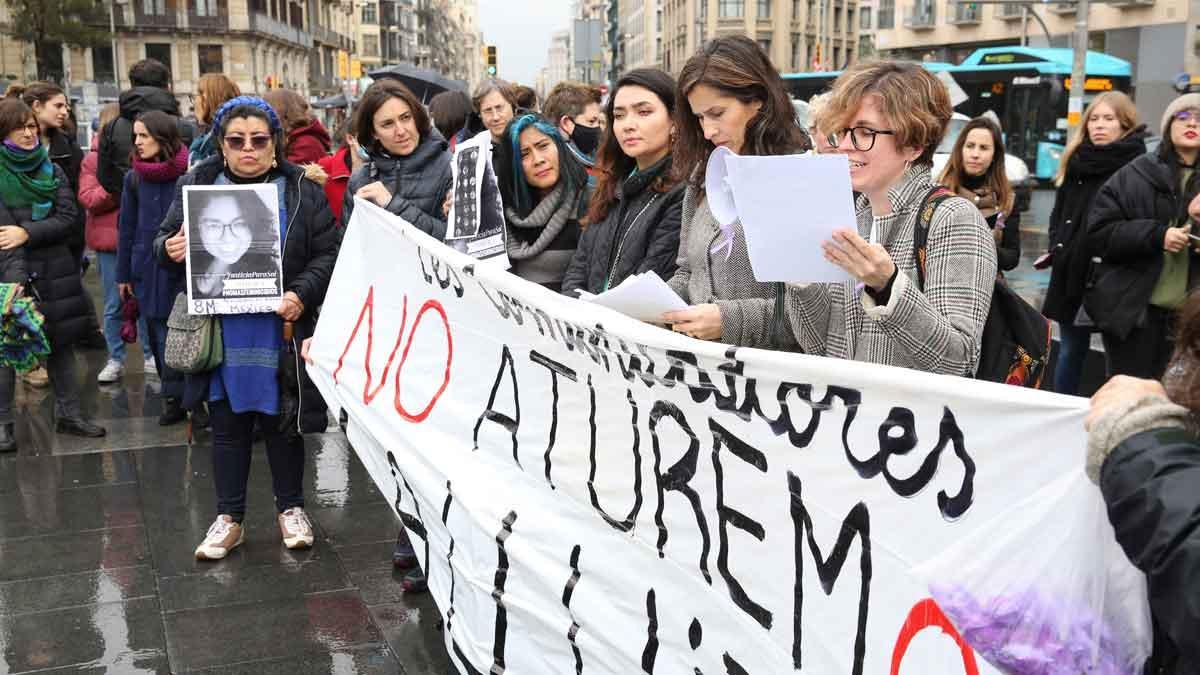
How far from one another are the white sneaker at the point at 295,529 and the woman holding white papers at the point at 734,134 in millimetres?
2208

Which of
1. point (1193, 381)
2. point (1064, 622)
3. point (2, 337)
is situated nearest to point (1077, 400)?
point (1193, 381)

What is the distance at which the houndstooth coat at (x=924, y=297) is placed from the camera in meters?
2.44

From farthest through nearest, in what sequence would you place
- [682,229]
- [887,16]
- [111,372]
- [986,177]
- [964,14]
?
[887,16], [964,14], [111,372], [986,177], [682,229]

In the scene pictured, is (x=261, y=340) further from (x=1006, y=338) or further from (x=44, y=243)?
(x=1006, y=338)

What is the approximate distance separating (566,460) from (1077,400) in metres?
1.48

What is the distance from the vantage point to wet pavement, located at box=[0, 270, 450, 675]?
12.6ft

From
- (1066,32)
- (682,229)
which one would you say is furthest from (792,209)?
(1066,32)

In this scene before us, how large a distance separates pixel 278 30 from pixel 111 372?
7946 centimetres

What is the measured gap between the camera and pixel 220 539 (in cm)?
466

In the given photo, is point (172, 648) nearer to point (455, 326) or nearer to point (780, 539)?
point (455, 326)

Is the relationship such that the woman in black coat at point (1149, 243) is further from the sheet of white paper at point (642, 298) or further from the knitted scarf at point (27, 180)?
the knitted scarf at point (27, 180)

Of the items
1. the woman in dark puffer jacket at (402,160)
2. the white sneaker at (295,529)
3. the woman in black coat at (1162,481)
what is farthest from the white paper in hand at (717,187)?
the white sneaker at (295,529)

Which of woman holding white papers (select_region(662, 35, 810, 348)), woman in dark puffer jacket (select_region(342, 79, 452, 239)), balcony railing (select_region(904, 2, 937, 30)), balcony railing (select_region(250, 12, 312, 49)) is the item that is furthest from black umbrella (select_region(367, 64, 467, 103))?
balcony railing (select_region(250, 12, 312, 49))

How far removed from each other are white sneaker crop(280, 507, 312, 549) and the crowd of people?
0.01 meters
